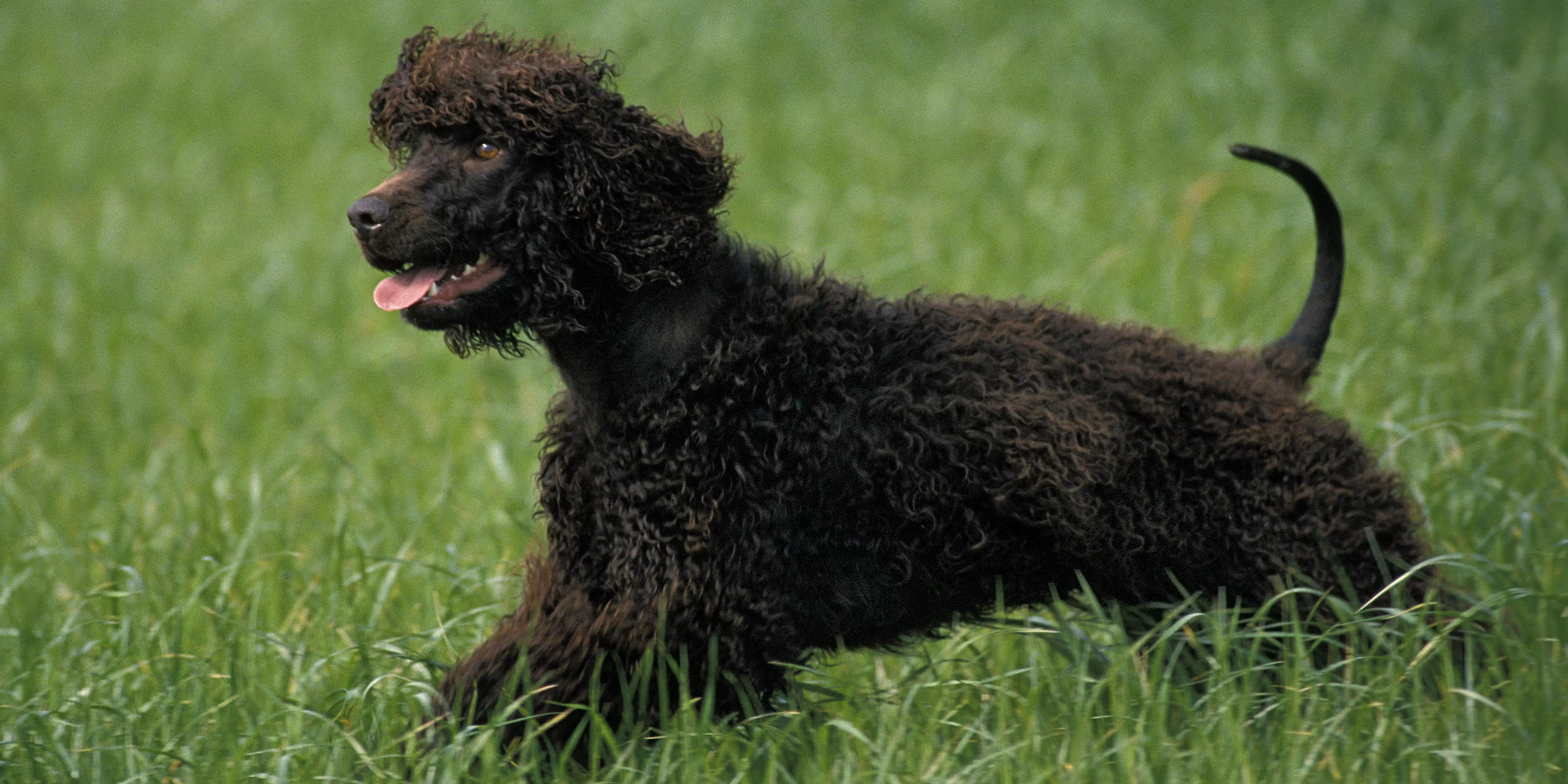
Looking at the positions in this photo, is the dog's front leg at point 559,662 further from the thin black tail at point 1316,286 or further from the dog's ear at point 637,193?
the thin black tail at point 1316,286

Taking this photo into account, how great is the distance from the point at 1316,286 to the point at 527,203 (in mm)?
2130

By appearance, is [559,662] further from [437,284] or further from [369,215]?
[369,215]

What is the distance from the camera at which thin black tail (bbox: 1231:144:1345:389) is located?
3.88 m

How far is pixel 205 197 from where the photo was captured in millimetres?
9328

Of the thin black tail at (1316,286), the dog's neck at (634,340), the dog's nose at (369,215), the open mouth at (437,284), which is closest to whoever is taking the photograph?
the dog's nose at (369,215)

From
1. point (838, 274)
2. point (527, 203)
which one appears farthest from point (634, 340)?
point (838, 274)

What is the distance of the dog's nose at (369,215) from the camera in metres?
3.09

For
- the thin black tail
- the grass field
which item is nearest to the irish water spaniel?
the grass field

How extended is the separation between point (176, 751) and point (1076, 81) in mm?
7546

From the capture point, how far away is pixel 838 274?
6.05 metres

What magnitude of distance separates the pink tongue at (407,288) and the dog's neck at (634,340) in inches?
10.6

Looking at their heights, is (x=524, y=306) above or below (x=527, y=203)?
below

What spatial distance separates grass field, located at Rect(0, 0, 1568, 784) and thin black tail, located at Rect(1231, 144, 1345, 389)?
2.08 ft

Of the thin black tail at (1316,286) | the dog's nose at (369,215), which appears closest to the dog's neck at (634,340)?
the dog's nose at (369,215)
